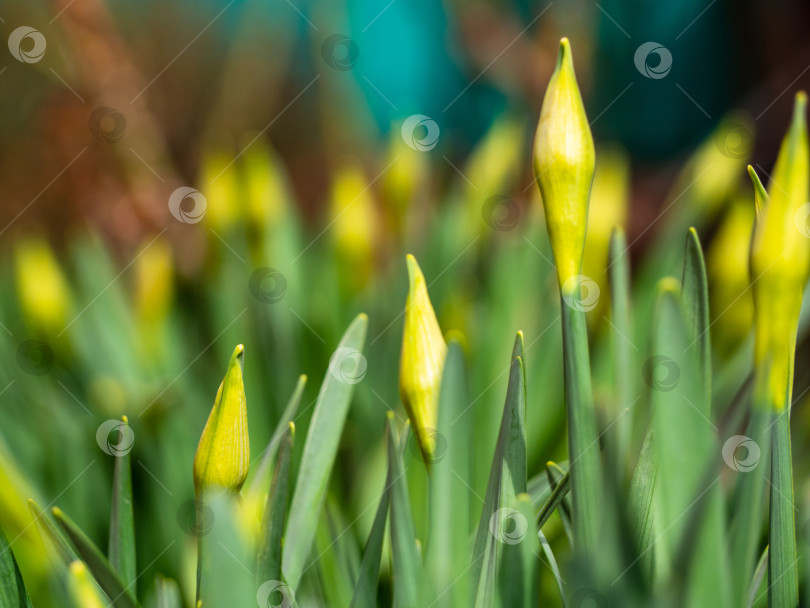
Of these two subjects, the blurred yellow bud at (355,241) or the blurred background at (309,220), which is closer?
the blurred background at (309,220)

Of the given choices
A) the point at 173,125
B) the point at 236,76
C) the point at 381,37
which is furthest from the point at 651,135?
the point at 173,125
